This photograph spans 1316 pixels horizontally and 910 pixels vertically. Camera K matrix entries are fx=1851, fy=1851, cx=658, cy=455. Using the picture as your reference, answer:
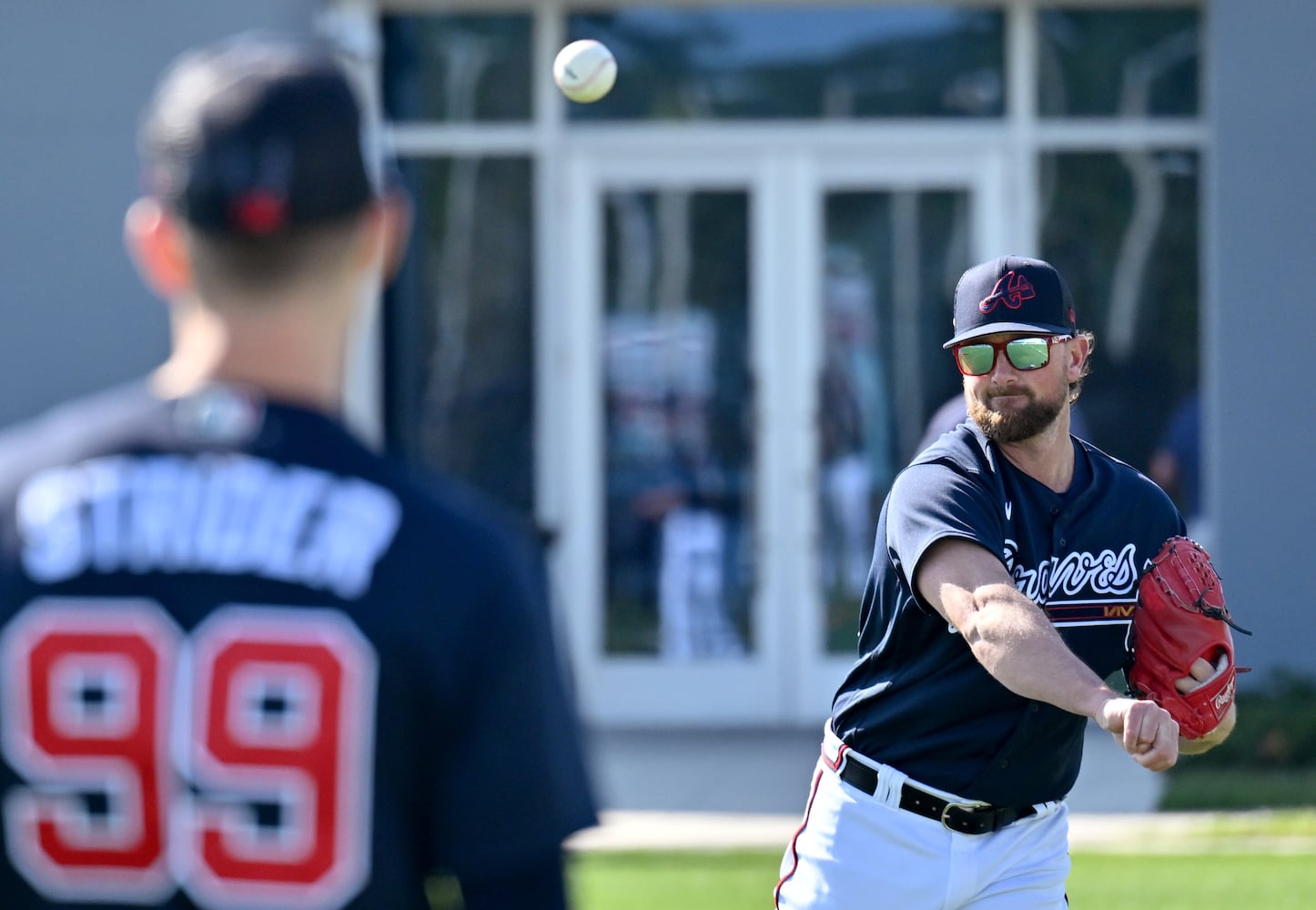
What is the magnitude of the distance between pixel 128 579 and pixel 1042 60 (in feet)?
32.3

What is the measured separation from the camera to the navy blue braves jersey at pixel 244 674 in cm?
181

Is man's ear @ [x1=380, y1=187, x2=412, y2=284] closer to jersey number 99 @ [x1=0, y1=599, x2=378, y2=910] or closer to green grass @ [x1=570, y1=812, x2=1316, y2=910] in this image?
jersey number 99 @ [x1=0, y1=599, x2=378, y2=910]

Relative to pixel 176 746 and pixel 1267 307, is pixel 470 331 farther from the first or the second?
pixel 176 746

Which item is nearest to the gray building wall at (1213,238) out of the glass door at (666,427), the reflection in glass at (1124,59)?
the reflection in glass at (1124,59)

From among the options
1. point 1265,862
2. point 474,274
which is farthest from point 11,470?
point 474,274

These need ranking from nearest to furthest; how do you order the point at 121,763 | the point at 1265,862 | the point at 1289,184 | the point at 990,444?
the point at 121,763 < the point at 990,444 < the point at 1265,862 < the point at 1289,184

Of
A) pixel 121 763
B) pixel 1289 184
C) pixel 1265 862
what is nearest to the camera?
pixel 121 763

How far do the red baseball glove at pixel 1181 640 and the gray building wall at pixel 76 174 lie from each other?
7.71 meters

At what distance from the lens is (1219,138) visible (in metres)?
10.6

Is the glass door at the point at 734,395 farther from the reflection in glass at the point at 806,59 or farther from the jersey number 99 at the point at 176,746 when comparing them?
the jersey number 99 at the point at 176,746

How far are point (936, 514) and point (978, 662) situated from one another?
1.08 feet

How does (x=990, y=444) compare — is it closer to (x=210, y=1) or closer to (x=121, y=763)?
(x=121, y=763)

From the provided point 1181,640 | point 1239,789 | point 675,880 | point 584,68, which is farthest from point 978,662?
point 1239,789

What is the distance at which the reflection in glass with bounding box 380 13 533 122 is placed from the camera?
1101 cm
